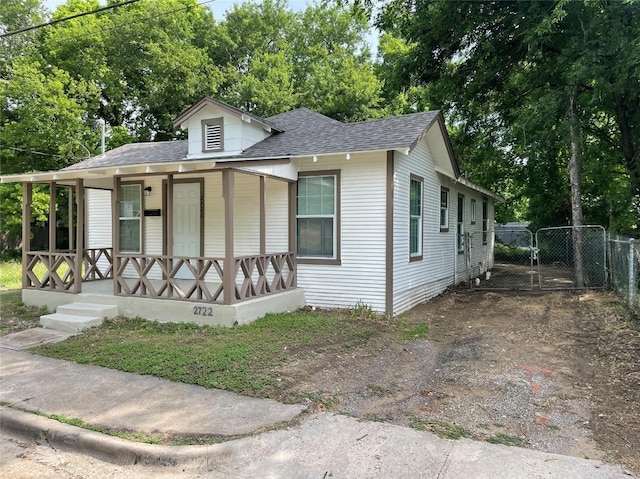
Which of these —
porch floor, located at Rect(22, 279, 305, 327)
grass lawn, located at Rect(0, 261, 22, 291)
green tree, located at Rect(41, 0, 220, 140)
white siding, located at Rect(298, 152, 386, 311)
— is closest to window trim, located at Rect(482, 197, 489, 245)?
white siding, located at Rect(298, 152, 386, 311)

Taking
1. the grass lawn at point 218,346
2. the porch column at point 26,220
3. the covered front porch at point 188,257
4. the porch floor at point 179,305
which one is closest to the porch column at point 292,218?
the covered front porch at point 188,257

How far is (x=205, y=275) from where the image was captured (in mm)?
8281

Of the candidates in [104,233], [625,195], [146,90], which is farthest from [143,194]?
[146,90]

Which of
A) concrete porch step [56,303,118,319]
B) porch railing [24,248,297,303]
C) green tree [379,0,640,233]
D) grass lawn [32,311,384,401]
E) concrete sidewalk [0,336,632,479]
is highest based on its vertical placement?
green tree [379,0,640,233]

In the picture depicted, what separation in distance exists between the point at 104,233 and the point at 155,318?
4.86 meters

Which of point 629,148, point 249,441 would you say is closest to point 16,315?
point 249,441

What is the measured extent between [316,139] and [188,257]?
3.84 meters

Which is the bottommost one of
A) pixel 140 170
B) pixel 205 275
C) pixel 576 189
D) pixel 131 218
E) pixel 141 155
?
pixel 205 275

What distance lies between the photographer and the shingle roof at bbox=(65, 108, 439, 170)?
26.8ft

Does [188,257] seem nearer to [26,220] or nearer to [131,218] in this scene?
[131,218]

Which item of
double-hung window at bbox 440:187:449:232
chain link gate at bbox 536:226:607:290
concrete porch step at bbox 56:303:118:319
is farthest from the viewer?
double-hung window at bbox 440:187:449:232

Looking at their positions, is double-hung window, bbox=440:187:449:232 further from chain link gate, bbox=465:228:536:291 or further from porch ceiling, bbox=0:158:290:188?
porch ceiling, bbox=0:158:290:188

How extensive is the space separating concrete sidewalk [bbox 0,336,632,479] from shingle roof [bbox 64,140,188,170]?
727 centimetres

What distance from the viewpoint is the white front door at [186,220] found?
9922mm
